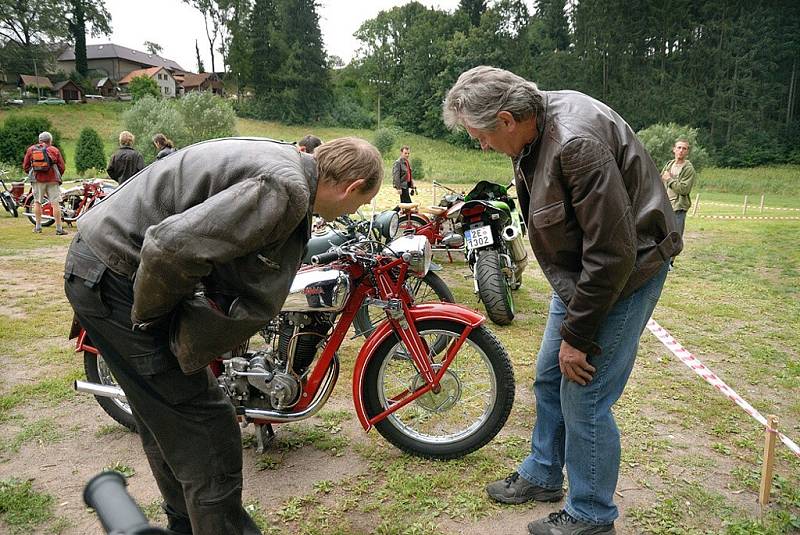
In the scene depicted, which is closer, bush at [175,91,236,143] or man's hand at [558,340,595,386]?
man's hand at [558,340,595,386]

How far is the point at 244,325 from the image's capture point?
1849 millimetres

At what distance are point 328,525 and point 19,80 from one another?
63130 millimetres

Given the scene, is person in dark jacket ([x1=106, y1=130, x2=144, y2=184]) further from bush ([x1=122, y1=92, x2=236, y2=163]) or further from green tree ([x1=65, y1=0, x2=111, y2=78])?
green tree ([x1=65, y1=0, x2=111, y2=78])

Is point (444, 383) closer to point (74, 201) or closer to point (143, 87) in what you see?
point (74, 201)

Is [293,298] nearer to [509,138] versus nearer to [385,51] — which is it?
[509,138]

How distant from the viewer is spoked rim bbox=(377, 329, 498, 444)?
116 inches

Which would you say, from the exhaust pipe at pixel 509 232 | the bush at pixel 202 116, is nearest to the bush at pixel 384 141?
the bush at pixel 202 116

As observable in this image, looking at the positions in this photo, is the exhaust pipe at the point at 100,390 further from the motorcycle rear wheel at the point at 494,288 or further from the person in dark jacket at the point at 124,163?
the person in dark jacket at the point at 124,163

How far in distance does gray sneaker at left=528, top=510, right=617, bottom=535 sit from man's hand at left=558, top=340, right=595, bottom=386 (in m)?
0.63

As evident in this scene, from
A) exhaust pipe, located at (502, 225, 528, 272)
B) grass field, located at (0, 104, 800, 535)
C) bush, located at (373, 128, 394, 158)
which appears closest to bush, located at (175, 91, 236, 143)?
bush, located at (373, 128, 394, 158)

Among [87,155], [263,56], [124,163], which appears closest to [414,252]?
[124,163]

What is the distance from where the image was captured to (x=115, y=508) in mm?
564

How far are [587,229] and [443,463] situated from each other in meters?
1.64

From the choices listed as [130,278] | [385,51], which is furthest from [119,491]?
[385,51]
